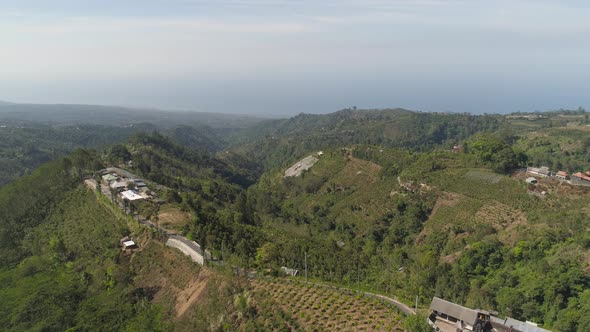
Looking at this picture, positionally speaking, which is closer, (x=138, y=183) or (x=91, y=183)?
(x=91, y=183)

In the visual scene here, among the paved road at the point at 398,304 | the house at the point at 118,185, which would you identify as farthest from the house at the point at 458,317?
the house at the point at 118,185

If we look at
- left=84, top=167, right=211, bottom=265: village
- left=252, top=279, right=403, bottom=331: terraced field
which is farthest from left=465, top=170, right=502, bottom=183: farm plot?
left=84, top=167, right=211, bottom=265: village

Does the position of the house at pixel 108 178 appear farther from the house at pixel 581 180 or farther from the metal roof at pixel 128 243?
the house at pixel 581 180

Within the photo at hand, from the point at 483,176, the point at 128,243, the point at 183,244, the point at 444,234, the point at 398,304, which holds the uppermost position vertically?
the point at 483,176

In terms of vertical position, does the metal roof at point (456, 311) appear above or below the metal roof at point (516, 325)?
above

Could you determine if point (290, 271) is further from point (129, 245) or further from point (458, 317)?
point (129, 245)

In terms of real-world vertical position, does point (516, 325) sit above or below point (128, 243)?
below

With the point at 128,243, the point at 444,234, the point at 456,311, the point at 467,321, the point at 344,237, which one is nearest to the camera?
the point at 467,321

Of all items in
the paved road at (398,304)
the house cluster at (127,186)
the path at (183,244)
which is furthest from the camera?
the house cluster at (127,186)

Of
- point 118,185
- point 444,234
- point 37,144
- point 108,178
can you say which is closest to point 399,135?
point 444,234

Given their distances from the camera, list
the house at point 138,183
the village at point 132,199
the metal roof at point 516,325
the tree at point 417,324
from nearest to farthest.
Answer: the tree at point 417,324
the metal roof at point 516,325
the village at point 132,199
the house at point 138,183
